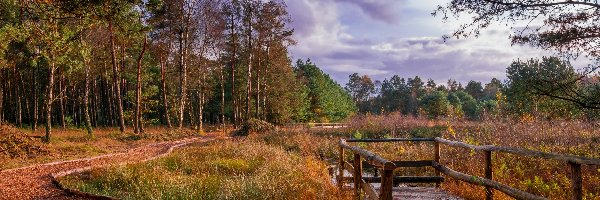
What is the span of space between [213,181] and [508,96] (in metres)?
23.5

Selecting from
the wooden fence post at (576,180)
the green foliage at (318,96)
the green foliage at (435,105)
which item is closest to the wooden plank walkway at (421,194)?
the wooden fence post at (576,180)

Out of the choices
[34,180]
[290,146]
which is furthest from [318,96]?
[34,180]

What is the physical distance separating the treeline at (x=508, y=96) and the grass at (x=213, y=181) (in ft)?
17.5

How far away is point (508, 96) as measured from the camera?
29250 millimetres

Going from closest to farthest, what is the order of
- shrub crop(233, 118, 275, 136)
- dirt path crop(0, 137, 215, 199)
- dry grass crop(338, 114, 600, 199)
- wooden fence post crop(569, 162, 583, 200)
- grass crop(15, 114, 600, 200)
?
wooden fence post crop(569, 162, 583, 200) < grass crop(15, 114, 600, 200) < dry grass crop(338, 114, 600, 199) < dirt path crop(0, 137, 215, 199) < shrub crop(233, 118, 275, 136)

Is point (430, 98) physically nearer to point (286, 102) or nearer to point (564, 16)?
point (286, 102)

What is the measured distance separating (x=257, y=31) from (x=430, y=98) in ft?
136

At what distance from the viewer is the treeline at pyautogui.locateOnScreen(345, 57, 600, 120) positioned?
10.2 metres

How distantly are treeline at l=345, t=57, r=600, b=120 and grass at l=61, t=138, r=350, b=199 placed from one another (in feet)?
17.5

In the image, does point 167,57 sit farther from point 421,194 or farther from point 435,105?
point 435,105

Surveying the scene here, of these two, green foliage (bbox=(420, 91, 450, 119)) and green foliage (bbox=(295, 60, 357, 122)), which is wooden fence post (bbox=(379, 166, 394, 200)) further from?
green foliage (bbox=(420, 91, 450, 119))

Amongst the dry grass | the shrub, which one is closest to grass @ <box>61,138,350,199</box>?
the dry grass

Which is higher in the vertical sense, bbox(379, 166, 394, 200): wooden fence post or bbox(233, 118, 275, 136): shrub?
bbox(379, 166, 394, 200): wooden fence post

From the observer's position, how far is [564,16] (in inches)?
399
